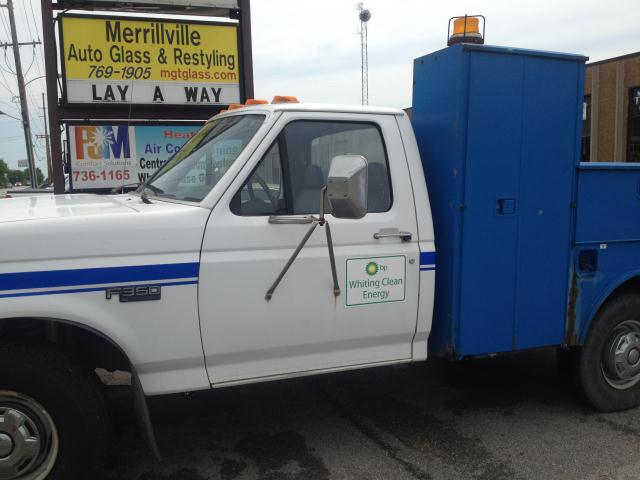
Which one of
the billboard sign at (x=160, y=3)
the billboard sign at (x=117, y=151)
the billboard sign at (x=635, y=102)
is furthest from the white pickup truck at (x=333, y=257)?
the billboard sign at (x=635, y=102)

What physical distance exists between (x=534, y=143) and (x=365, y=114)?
3.54 ft

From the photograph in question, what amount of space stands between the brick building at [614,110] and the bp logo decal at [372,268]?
1799cm

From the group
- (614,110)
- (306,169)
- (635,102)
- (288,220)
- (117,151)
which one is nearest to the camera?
(288,220)

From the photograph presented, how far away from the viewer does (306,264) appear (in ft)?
10.7

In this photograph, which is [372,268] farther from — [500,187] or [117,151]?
[117,151]

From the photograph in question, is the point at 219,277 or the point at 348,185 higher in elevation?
the point at 348,185

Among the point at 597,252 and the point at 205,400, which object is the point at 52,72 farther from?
the point at 597,252

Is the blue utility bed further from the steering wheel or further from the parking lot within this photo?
the steering wheel

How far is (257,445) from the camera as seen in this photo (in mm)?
3783

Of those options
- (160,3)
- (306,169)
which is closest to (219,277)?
(306,169)

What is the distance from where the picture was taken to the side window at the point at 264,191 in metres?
3.20

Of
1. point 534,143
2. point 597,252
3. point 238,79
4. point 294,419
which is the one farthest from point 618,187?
point 238,79

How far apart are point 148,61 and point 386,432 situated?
18.5ft

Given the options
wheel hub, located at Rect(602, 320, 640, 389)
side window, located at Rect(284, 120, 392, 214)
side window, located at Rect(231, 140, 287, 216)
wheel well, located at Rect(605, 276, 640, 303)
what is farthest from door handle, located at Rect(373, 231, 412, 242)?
wheel hub, located at Rect(602, 320, 640, 389)
